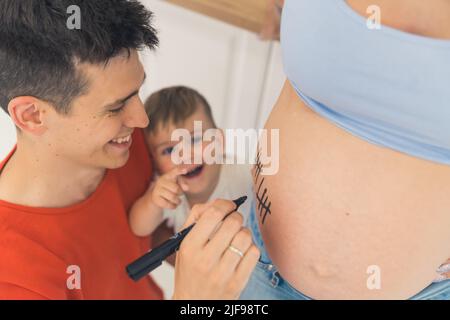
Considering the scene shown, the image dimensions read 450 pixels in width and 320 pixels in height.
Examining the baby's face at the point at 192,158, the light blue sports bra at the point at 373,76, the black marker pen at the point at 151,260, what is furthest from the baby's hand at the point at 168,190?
the light blue sports bra at the point at 373,76

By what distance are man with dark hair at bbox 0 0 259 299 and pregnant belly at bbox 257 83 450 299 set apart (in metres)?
0.10

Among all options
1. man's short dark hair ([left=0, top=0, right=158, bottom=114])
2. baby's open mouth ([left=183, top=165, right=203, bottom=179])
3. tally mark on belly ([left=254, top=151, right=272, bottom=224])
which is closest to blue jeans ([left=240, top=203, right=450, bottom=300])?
tally mark on belly ([left=254, top=151, right=272, bottom=224])

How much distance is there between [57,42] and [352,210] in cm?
50

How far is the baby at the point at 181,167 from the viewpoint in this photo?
93 centimetres

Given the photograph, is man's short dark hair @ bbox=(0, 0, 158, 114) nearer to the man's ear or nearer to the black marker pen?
the man's ear

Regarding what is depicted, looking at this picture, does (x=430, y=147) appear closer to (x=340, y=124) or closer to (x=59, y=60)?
(x=340, y=124)

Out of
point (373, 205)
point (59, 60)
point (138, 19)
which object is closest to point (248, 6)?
point (138, 19)

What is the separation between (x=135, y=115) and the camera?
2.36 ft

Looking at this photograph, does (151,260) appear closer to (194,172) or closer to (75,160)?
(75,160)

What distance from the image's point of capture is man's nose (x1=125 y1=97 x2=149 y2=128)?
0.71 metres

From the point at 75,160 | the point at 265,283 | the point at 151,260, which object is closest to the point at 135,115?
the point at 75,160

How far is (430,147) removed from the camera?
51 centimetres

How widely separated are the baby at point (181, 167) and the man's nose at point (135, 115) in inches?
8.6
